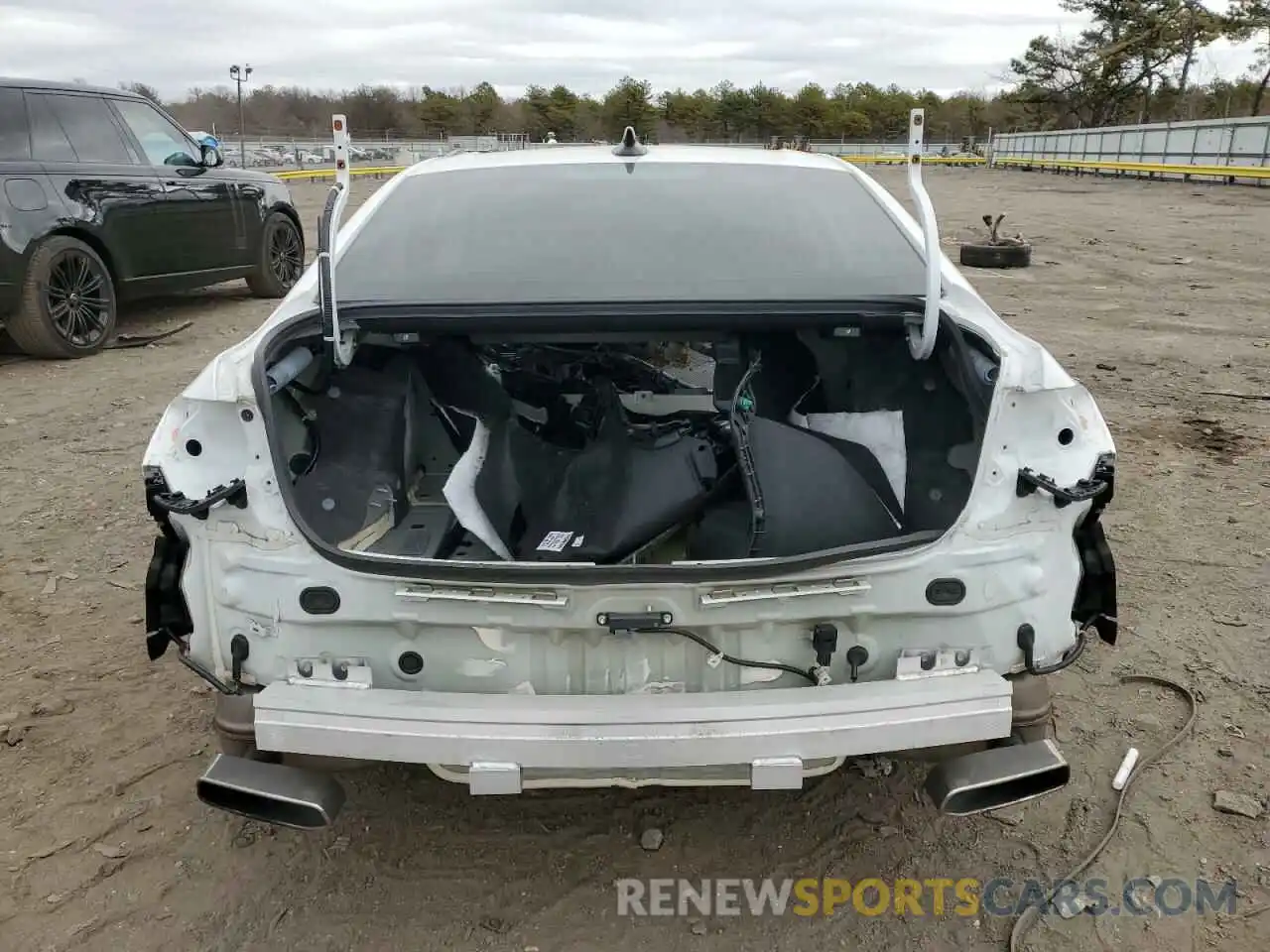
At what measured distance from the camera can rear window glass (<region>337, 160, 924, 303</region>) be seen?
254 cm

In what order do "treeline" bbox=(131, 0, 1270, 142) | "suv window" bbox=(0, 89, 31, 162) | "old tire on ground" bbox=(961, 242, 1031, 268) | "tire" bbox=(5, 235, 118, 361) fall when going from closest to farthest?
1. "suv window" bbox=(0, 89, 31, 162)
2. "tire" bbox=(5, 235, 118, 361)
3. "old tire on ground" bbox=(961, 242, 1031, 268)
4. "treeline" bbox=(131, 0, 1270, 142)

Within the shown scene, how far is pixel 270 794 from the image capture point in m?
1.99

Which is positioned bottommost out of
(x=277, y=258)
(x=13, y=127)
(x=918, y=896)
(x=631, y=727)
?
(x=918, y=896)

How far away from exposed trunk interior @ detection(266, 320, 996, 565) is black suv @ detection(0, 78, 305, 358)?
199 inches

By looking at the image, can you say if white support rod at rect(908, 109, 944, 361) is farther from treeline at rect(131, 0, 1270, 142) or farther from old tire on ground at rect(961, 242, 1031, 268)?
treeline at rect(131, 0, 1270, 142)

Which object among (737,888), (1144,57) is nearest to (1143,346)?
(737,888)

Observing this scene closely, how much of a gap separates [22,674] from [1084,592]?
10.3ft

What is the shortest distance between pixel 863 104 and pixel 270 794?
3058 inches

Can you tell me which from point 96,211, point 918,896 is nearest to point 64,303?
point 96,211

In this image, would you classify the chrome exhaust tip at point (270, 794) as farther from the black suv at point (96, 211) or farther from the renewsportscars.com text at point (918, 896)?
the black suv at point (96, 211)

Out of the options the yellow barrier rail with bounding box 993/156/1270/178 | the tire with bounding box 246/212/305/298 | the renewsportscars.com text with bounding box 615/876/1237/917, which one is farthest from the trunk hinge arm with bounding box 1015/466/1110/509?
the yellow barrier rail with bounding box 993/156/1270/178

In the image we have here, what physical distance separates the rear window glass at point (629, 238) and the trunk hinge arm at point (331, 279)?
0.41ft

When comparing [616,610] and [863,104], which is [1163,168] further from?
[863,104]

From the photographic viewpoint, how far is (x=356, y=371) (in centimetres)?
274
